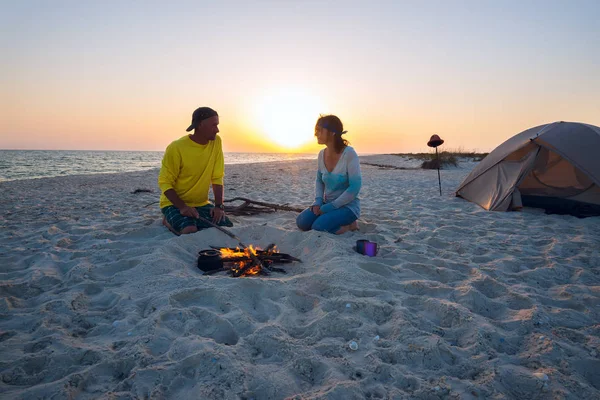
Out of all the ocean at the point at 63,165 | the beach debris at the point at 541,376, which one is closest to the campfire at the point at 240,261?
the beach debris at the point at 541,376

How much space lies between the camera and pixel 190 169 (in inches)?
168

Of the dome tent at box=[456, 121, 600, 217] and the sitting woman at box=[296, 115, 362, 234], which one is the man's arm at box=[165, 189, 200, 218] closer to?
the sitting woman at box=[296, 115, 362, 234]

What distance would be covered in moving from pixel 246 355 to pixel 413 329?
1.08 metres

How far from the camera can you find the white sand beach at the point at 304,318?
177 cm

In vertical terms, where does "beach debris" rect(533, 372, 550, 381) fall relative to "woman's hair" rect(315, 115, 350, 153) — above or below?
below

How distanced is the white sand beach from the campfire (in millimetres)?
105

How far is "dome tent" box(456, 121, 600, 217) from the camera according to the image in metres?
5.26

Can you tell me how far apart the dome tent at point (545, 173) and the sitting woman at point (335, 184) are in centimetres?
299

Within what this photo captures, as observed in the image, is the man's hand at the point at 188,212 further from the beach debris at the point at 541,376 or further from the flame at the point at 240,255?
the beach debris at the point at 541,376

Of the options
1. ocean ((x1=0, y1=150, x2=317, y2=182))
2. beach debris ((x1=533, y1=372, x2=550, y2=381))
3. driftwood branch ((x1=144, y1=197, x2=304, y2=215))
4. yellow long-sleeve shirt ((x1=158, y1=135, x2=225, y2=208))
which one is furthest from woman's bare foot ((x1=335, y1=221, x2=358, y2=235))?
ocean ((x1=0, y1=150, x2=317, y2=182))

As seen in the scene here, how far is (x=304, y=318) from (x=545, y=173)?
20.2ft

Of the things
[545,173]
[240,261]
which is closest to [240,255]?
[240,261]

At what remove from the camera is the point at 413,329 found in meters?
2.21

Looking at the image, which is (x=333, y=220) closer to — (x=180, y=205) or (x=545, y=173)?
(x=180, y=205)
